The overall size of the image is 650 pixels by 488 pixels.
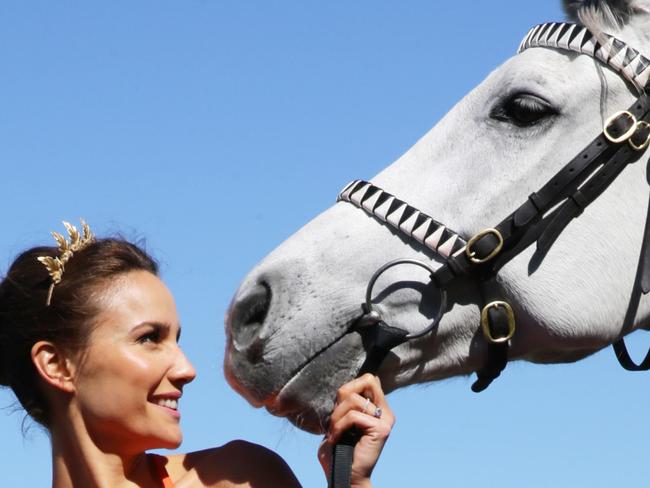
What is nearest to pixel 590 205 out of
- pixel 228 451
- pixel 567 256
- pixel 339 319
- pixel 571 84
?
pixel 567 256

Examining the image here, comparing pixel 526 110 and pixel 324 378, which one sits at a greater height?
pixel 526 110

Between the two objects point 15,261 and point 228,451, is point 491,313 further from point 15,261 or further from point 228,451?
point 15,261

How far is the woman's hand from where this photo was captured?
221cm

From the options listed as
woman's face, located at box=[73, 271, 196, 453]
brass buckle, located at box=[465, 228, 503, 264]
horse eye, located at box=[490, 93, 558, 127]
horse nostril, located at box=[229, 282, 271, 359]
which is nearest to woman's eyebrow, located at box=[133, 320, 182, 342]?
woman's face, located at box=[73, 271, 196, 453]

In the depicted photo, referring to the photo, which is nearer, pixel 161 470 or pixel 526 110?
pixel 161 470

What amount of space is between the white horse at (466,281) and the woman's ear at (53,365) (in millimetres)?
477

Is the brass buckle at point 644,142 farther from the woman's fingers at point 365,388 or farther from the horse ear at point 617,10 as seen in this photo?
the woman's fingers at point 365,388

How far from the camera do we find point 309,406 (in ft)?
8.52

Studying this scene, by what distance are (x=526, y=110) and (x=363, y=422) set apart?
114 centimetres

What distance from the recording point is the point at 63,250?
8.53 ft

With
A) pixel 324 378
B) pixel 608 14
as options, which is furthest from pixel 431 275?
pixel 608 14

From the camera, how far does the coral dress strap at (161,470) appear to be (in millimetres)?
2469

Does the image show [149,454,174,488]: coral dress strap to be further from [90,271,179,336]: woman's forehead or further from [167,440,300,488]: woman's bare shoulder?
[90,271,179,336]: woman's forehead

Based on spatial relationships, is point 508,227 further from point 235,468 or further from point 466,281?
point 235,468
